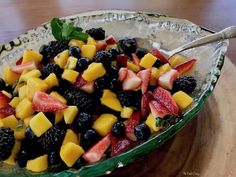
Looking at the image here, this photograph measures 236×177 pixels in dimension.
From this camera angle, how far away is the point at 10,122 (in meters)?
0.79

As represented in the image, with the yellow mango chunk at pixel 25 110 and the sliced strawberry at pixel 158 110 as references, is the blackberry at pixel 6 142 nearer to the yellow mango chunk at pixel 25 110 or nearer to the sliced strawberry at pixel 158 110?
the yellow mango chunk at pixel 25 110

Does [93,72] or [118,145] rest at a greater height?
[93,72]

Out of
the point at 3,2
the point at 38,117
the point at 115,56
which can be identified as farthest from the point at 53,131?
the point at 3,2

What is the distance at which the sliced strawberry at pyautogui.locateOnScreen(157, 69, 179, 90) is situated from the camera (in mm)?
816

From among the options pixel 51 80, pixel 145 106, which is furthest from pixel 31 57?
pixel 145 106

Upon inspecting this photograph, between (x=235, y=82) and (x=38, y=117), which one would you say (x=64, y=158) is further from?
(x=235, y=82)

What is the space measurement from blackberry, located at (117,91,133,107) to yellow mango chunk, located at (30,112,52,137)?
17 centimetres

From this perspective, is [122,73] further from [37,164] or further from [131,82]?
[37,164]

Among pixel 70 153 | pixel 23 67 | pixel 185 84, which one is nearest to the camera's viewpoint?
pixel 70 153

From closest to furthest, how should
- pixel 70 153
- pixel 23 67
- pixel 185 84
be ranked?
pixel 70 153, pixel 185 84, pixel 23 67

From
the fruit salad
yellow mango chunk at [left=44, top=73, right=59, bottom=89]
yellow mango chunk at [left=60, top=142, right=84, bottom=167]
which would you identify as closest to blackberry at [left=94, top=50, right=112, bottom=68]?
the fruit salad

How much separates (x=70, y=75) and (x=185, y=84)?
0.88ft

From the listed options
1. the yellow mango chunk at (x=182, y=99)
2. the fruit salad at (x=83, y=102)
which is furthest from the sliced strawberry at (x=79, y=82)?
the yellow mango chunk at (x=182, y=99)

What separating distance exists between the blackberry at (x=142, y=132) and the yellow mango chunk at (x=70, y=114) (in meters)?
0.14
